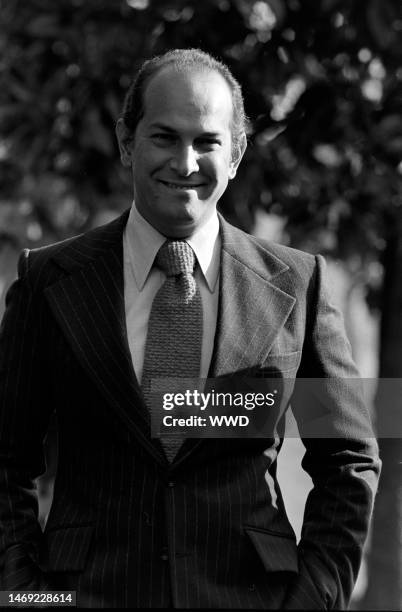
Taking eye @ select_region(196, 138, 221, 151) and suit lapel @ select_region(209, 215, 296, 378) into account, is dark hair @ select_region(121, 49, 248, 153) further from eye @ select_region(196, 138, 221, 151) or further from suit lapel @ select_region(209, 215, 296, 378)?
suit lapel @ select_region(209, 215, 296, 378)

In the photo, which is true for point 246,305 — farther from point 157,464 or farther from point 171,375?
point 157,464

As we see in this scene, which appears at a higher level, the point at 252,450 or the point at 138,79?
the point at 138,79

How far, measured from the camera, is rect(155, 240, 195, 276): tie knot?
266cm

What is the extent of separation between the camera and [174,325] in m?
2.59

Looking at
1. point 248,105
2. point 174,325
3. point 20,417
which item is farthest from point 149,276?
point 248,105

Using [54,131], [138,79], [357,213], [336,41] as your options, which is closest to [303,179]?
[357,213]

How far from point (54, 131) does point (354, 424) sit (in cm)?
176

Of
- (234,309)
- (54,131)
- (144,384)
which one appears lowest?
(144,384)

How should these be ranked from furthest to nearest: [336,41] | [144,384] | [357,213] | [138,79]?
[357,213], [336,41], [138,79], [144,384]

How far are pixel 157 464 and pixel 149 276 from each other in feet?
1.56

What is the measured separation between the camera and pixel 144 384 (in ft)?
8.38

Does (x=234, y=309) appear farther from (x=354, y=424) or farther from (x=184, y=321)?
(x=354, y=424)

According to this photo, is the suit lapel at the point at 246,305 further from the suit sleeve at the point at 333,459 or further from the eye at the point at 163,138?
the eye at the point at 163,138

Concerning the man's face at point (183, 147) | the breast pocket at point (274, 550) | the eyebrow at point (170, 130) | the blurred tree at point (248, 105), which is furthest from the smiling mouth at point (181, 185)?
the blurred tree at point (248, 105)
